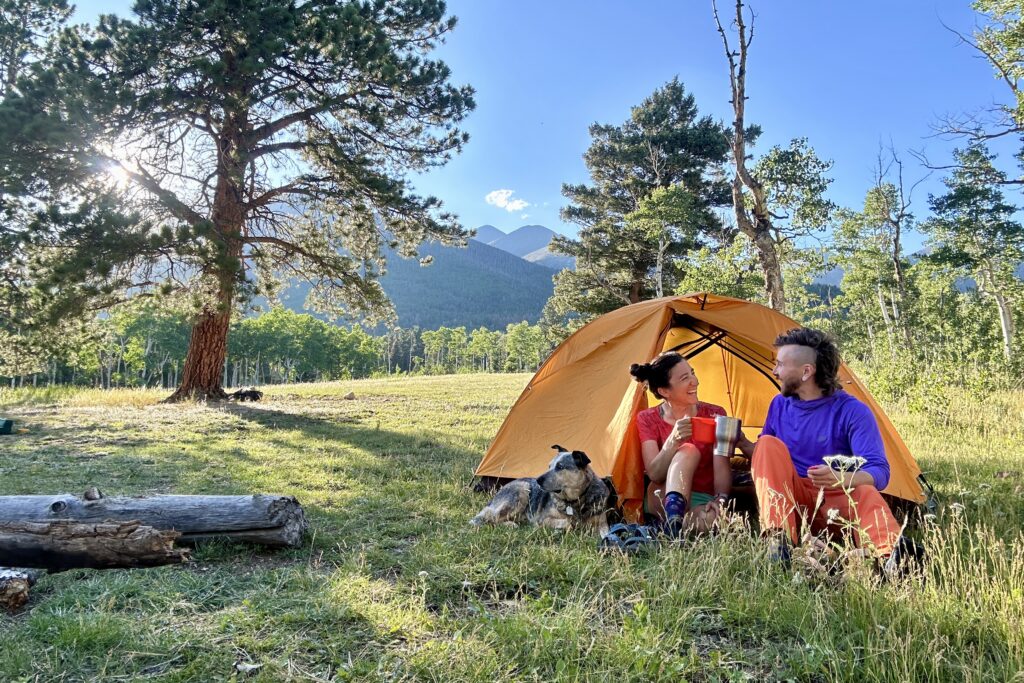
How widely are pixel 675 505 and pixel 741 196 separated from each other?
7658 millimetres

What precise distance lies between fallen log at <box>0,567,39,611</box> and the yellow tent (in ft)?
11.0

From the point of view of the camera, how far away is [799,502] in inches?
136

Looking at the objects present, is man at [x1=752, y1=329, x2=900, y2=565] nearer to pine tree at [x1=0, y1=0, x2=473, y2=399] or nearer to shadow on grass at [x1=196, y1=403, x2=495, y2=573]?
shadow on grass at [x1=196, y1=403, x2=495, y2=573]

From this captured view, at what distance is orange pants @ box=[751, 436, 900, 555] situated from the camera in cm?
305

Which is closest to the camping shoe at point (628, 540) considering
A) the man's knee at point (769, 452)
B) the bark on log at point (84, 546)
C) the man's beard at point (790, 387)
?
the man's knee at point (769, 452)

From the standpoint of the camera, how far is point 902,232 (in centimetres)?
2566

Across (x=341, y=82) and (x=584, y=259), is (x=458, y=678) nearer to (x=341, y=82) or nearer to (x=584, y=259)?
(x=341, y=82)

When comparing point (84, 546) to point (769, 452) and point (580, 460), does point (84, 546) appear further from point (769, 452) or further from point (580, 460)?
point (769, 452)

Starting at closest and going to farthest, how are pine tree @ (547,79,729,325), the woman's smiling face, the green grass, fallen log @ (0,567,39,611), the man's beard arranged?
the green grass < fallen log @ (0,567,39,611) < the man's beard < the woman's smiling face < pine tree @ (547,79,729,325)

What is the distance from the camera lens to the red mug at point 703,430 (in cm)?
410

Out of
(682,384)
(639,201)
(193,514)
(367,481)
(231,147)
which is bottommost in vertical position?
(367,481)

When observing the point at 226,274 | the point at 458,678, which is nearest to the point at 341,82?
the point at 226,274

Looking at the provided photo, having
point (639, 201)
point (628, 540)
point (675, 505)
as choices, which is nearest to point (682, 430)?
point (675, 505)

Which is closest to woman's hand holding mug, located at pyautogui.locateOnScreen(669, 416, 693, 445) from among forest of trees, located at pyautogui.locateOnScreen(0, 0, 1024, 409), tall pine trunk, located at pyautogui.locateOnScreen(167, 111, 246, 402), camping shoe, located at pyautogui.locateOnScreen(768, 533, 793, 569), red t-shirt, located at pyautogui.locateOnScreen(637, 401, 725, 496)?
red t-shirt, located at pyautogui.locateOnScreen(637, 401, 725, 496)
